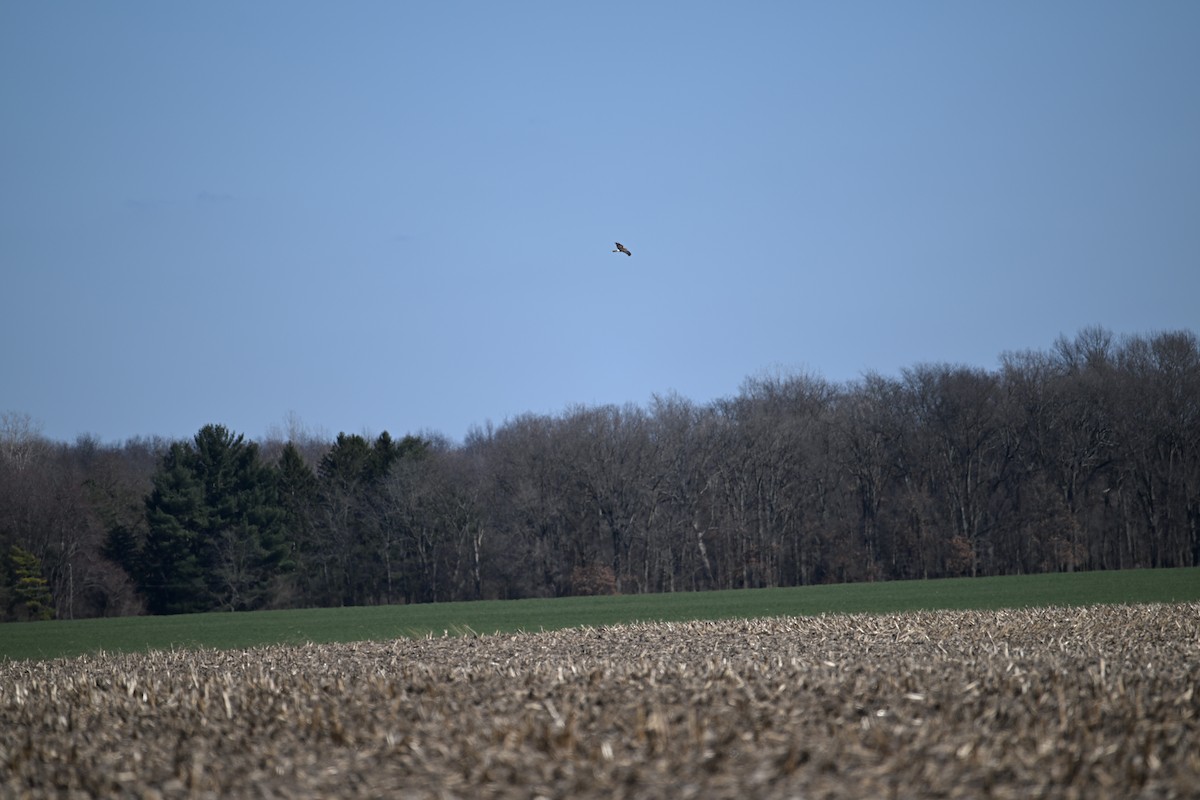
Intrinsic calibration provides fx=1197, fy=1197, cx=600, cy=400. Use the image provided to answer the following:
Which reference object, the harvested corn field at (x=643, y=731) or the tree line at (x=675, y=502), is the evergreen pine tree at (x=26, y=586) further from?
the harvested corn field at (x=643, y=731)

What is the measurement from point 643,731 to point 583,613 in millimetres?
32011

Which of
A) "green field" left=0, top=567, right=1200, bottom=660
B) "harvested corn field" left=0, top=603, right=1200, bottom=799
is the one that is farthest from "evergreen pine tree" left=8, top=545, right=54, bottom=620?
"harvested corn field" left=0, top=603, right=1200, bottom=799

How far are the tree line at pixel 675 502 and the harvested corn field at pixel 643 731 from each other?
58312 mm

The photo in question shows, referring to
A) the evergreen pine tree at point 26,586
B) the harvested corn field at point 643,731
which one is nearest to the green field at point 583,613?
the harvested corn field at point 643,731

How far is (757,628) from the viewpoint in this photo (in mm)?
23875

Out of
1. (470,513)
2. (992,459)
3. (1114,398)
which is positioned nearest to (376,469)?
(470,513)

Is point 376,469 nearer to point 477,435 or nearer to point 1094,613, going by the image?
point 477,435

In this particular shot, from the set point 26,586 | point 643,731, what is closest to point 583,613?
point 643,731

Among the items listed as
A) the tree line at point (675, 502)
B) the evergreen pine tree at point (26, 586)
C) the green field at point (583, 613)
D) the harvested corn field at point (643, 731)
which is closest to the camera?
the harvested corn field at point (643, 731)

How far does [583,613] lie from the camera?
39844mm

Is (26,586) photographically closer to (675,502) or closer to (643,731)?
A: (675,502)

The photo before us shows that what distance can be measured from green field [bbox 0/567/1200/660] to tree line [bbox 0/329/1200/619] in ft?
64.5

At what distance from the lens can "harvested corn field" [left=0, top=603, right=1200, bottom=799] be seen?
7258 mm

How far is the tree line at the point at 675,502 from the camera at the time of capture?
225ft
